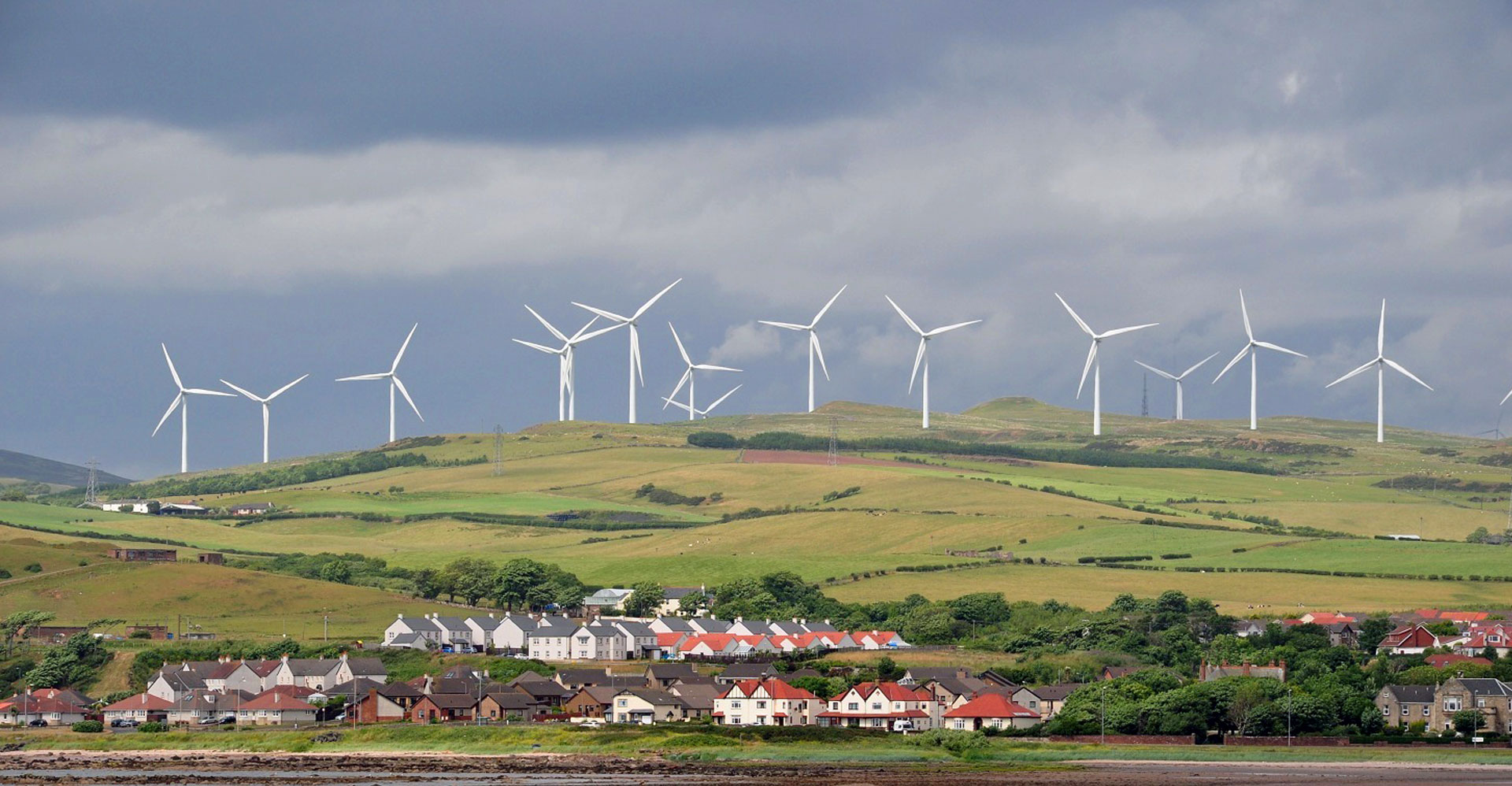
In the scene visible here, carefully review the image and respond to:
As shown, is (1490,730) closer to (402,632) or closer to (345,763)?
(345,763)

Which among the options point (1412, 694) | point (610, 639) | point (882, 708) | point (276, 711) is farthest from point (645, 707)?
point (1412, 694)

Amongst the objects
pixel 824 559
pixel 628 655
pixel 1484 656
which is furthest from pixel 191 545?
pixel 1484 656

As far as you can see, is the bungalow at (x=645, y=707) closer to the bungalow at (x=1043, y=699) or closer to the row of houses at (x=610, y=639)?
the bungalow at (x=1043, y=699)

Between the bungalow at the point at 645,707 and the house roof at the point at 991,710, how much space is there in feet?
44.5

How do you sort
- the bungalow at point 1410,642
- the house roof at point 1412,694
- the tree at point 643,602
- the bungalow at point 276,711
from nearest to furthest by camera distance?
the house roof at point 1412,694 < the bungalow at point 276,711 < the bungalow at point 1410,642 < the tree at point 643,602

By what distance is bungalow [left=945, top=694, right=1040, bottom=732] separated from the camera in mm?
95750

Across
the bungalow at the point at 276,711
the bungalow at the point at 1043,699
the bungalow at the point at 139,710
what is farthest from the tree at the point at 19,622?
the bungalow at the point at 1043,699

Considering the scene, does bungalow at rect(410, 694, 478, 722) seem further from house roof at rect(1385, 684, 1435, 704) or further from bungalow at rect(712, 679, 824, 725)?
house roof at rect(1385, 684, 1435, 704)

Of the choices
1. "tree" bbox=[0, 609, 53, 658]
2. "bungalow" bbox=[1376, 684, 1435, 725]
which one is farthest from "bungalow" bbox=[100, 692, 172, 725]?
"bungalow" bbox=[1376, 684, 1435, 725]

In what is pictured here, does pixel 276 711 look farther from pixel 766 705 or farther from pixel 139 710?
pixel 766 705

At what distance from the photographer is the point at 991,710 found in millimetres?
96188

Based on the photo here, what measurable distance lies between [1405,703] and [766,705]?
29.9 meters

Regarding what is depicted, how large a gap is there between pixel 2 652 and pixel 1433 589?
9516 centimetres

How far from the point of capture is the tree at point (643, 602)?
14400 cm
